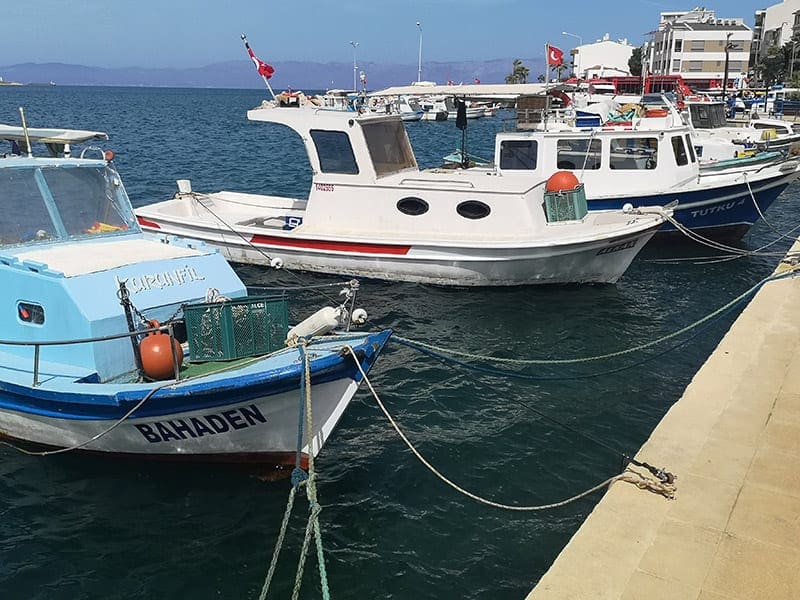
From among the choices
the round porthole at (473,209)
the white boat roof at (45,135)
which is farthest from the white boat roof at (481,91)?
the white boat roof at (45,135)

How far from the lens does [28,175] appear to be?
8578mm

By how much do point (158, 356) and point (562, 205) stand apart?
31.2ft

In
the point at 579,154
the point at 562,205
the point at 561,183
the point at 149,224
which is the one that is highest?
the point at 579,154

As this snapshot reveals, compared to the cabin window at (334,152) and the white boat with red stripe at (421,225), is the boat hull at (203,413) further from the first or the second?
the cabin window at (334,152)

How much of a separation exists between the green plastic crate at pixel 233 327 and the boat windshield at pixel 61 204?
2.63 meters

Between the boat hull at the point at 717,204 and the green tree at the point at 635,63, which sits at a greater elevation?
the green tree at the point at 635,63

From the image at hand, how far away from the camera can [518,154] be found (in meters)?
18.1

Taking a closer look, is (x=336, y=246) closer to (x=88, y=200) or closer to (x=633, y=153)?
(x=88, y=200)

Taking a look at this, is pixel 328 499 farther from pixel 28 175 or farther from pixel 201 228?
pixel 201 228

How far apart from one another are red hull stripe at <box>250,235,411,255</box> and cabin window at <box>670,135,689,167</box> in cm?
814

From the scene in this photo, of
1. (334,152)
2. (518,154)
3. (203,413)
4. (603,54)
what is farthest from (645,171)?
(603,54)

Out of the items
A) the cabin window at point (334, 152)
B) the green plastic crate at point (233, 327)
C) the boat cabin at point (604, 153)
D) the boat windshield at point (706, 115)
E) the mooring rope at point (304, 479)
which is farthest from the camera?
the boat windshield at point (706, 115)

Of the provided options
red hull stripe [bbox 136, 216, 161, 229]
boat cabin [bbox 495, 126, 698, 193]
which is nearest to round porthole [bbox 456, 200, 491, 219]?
boat cabin [bbox 495, 126, 698, 193]

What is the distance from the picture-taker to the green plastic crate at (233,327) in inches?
282
